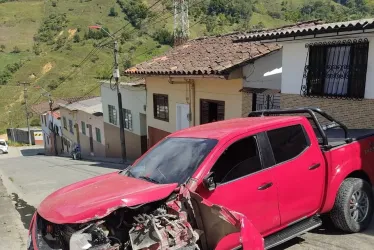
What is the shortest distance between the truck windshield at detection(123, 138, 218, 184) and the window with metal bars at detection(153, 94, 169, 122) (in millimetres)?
11275

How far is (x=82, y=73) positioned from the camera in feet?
202

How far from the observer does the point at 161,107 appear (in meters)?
16.6

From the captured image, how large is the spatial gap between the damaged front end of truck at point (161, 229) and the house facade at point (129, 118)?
15354 millimetres

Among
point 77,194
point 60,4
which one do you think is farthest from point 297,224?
point 60,4

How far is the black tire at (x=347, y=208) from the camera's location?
4.69 metres

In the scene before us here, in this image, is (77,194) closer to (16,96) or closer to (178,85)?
(178,85)

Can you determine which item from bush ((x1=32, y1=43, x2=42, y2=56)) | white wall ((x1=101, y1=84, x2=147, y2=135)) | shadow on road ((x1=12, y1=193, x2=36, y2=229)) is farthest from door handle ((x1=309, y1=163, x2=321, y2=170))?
bush ((x1=32, y1=43, x2=42, y2=56))

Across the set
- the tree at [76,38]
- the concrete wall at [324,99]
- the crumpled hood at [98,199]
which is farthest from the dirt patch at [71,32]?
the crumpled hood at [98,199]

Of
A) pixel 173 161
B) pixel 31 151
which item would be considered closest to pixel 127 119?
pixel 173 161

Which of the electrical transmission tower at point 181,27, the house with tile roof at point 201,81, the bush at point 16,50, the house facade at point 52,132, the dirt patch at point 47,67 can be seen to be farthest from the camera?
the bush at point 16,50

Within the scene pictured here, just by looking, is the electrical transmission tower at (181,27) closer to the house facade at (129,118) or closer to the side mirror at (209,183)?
the house facade at (129,118)

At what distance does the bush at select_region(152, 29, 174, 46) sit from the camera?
217 feet

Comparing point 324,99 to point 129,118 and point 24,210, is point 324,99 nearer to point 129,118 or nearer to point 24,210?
point 24,210

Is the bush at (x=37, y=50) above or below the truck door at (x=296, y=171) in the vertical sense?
above
